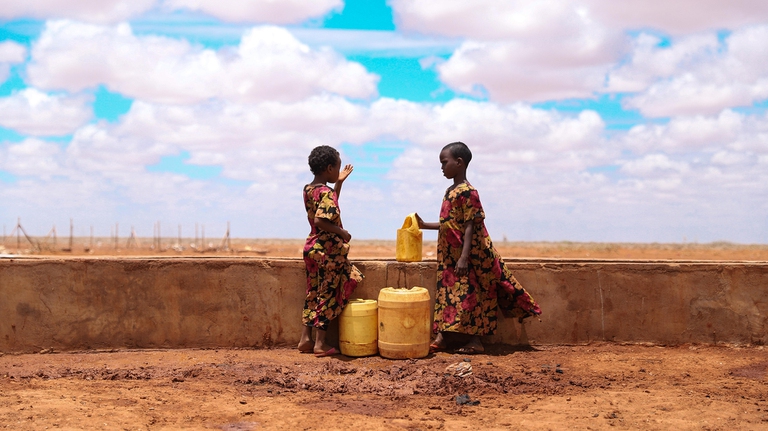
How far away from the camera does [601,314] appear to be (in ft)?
22.2

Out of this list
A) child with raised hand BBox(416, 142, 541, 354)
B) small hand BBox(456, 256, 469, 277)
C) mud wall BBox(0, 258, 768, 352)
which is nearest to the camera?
small hand BBox(456, 256, 469, 277)

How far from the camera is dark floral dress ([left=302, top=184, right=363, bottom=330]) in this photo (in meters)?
6.07

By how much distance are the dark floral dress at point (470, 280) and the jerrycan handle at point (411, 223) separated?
0.28 meters

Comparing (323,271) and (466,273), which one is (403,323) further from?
(323,271)

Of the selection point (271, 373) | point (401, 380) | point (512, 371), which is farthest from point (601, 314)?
point (271, 373)

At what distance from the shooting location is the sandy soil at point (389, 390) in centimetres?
423

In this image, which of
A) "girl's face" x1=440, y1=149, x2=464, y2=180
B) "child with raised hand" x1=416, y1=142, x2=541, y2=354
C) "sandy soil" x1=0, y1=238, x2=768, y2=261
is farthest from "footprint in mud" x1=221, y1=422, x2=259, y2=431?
"sandy soil" x1=0, y1=238, x2=768, y2=261

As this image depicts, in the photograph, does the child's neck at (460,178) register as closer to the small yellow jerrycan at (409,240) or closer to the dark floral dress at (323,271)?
the small yellow jerrycan at (409,240)

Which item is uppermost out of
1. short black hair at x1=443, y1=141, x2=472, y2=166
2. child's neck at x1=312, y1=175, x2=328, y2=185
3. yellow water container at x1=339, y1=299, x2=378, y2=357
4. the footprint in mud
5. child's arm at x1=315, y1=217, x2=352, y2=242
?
short black hair at x1=443, y1=141, x2=472, y2=166

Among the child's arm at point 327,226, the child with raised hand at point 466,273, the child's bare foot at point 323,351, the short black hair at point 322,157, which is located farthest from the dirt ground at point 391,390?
the short black hair at point 322,157

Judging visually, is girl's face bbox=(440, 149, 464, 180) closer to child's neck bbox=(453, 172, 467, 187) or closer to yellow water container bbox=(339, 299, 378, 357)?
child's neck bbox=(453, 172, 467, 187)

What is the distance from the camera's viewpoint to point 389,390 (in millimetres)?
5020

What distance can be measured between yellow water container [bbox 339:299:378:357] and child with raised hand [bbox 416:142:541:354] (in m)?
0.63

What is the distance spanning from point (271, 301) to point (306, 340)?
58 cm
